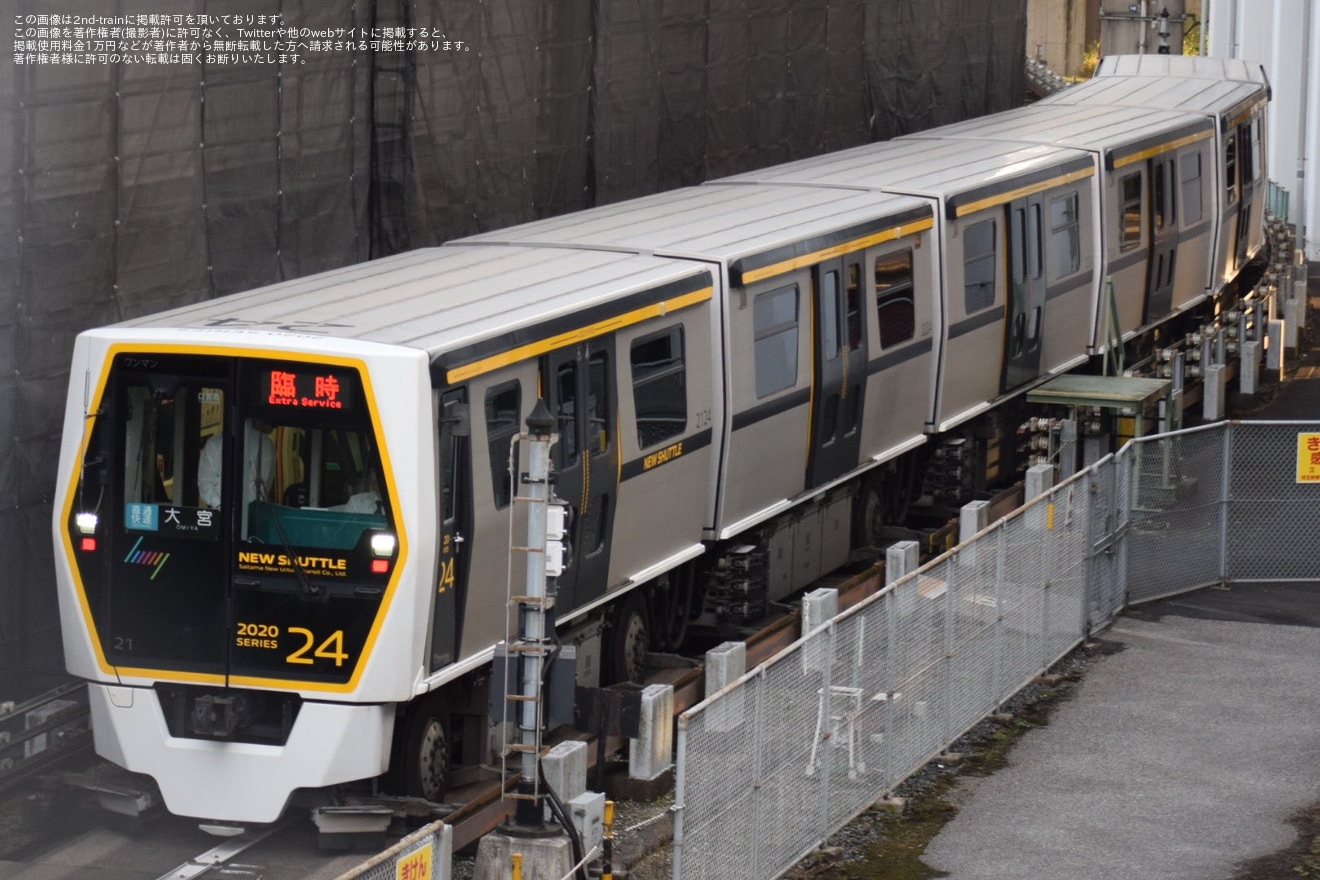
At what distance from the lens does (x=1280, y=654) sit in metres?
16.2

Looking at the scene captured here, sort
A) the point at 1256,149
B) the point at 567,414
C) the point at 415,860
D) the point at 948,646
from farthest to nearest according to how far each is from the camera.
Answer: the point at 1256,149, the point at 948,646, the point at 567,414, the point at 415,860

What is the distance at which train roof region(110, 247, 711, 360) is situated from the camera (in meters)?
11.6

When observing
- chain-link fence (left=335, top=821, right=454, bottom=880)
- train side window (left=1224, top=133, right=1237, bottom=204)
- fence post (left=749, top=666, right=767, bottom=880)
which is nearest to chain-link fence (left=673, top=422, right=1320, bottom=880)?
fence post (left=749, top=666, right=767, bottom=880)

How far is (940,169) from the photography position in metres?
19.8

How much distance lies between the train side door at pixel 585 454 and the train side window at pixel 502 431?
1.07 feet

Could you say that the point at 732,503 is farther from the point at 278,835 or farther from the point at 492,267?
the point at 278,835

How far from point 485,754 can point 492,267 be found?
3.21 metres

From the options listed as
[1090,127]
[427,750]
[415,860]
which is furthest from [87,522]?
[1090,127]

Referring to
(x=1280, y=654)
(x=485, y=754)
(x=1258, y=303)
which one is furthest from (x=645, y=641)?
(x=1258, y=303)

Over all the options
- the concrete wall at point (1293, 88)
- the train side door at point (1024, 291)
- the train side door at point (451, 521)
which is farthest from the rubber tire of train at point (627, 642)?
the concrete wall at point (1293, 88)

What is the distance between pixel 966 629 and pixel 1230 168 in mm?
14755

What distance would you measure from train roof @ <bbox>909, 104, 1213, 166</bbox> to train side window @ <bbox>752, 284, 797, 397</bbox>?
7232 mm

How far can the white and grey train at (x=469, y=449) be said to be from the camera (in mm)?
11195

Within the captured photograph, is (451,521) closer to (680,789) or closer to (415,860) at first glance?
(680,789)
